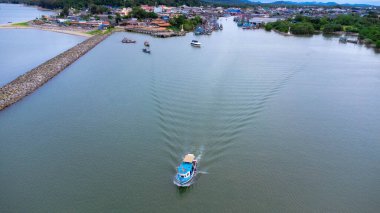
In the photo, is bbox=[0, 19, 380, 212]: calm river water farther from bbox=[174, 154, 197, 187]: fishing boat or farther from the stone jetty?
the stone jetty

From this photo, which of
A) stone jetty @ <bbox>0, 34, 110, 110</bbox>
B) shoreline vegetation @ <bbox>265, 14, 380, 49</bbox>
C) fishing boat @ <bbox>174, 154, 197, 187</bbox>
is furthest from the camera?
shoreline vegetation @ <bbox>265, 14, 380, 49</bbox>

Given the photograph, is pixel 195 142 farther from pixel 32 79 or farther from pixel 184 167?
pixel 32 79

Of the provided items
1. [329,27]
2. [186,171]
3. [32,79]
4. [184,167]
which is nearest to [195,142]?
[184,167]

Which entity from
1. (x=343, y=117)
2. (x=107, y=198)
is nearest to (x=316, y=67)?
(x=343, y=117)

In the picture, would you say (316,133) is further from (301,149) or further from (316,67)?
(316,67)

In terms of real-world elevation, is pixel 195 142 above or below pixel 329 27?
→ below

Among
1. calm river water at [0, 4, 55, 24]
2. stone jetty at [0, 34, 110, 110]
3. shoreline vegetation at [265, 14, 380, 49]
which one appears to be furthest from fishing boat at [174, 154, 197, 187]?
calm river water at [0, 4, 55, 24]
